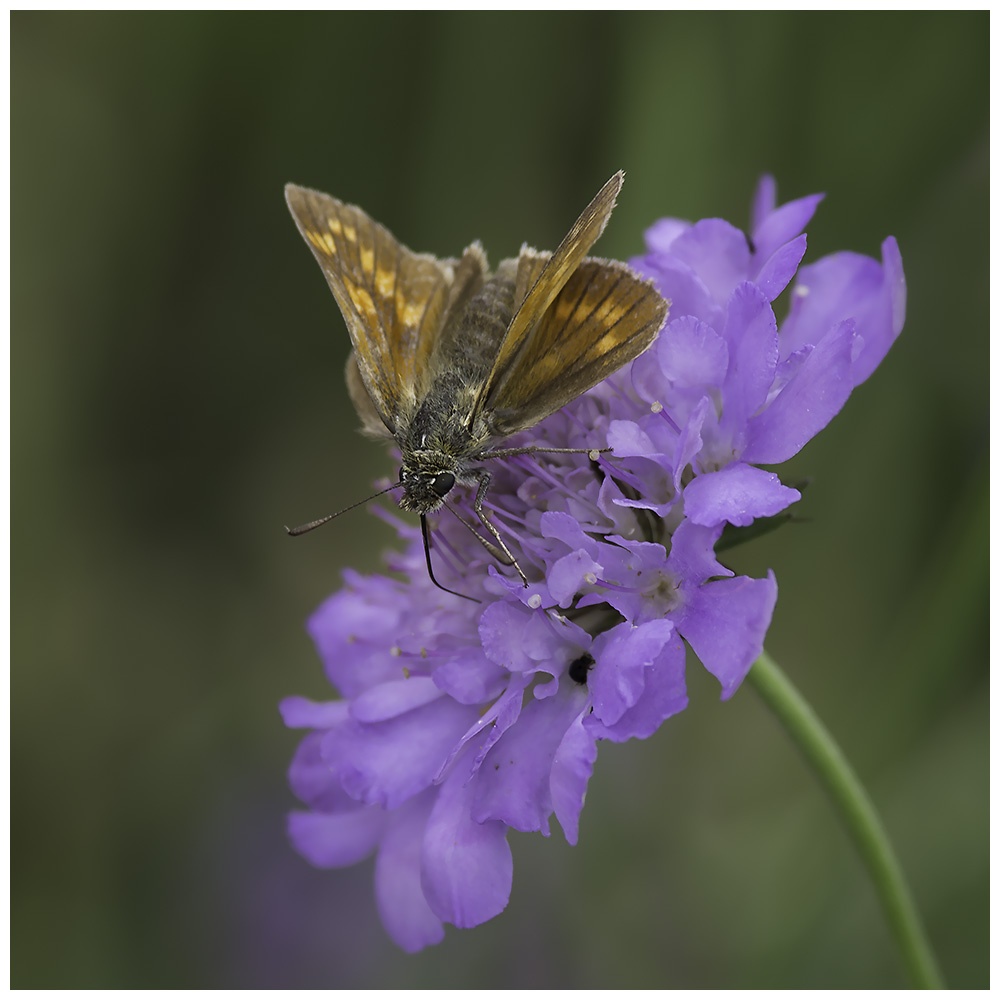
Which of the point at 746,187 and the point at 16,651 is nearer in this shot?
the point at 746,187

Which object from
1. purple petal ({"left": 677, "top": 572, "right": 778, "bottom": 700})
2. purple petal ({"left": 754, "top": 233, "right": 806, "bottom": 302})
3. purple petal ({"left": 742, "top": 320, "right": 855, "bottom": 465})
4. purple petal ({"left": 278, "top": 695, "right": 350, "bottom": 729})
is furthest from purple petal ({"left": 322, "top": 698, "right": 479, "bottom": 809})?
purple petal ({"left": 754, "top": 233, "right": 806, "bottom": 302})

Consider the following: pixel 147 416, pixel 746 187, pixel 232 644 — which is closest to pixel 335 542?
pixel 232 644

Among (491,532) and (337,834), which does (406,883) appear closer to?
(337,834)

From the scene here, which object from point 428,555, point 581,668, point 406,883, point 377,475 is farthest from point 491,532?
point 377,475

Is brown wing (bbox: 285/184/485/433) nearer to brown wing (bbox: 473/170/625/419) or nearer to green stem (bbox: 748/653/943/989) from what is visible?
brown wing (bbox: 473/170/625/419)

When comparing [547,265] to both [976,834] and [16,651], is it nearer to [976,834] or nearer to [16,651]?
[976,834]

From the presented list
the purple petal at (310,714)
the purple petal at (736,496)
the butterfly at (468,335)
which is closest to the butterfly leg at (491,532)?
the butterfly at (468,335)
